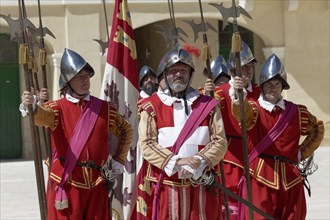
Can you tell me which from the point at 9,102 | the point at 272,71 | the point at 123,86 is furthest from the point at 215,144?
the point at 9,102

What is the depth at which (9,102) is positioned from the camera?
1783 centimetres

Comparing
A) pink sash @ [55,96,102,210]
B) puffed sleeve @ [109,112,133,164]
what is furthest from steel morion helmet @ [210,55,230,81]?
pink sash @ [55,96,102,210]

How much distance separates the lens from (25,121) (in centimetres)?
1794

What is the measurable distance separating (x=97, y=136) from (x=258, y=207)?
52.1 inches

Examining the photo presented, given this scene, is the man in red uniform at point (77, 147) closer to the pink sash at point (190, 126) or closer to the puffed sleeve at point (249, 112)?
the pink sash at point (190, 126)

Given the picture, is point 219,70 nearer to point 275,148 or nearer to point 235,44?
point 275,148

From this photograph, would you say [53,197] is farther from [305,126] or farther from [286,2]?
[286,2]

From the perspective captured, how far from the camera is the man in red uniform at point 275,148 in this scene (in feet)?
21.5

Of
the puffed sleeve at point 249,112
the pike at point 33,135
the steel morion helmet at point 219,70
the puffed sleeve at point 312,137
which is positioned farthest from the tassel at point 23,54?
the steel morion helmet at point 219,70

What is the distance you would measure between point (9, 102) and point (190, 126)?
491 inches

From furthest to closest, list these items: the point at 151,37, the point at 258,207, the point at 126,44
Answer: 1. the point at 151,37
2. the point at 126,44
3. the point at 258,207

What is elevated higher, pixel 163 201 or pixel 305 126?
pixel 305 126

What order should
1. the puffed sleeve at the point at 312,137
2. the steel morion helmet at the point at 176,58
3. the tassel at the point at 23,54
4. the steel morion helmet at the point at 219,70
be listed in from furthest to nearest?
the steel morion helmet at the point at 219,70, the puffed sleeve at the point at 312,137, the steel morion helmet at the point at 176,58, the tassel at the point at 23,54

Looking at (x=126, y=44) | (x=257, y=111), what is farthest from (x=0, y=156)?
(x=257, y=111)
